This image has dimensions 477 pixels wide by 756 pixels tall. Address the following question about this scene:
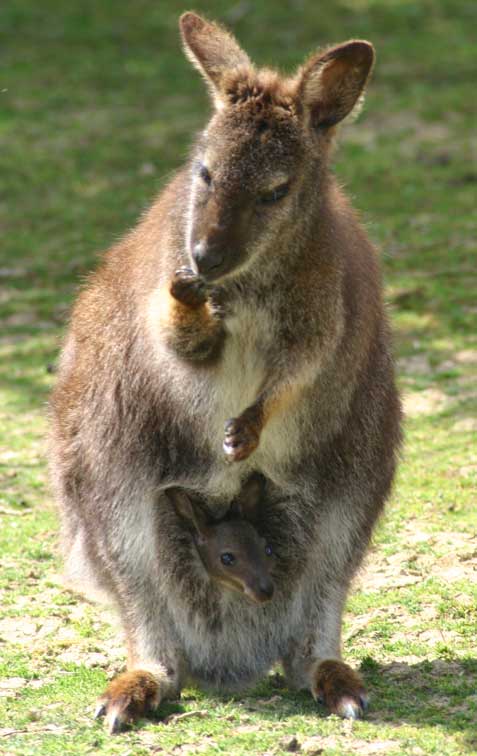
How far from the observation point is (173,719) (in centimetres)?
413

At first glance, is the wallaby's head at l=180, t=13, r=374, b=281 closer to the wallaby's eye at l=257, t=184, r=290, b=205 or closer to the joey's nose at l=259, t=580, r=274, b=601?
the wallaby's eye at l=257, t=184, r=290, b=205

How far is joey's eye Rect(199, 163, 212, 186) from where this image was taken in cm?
396

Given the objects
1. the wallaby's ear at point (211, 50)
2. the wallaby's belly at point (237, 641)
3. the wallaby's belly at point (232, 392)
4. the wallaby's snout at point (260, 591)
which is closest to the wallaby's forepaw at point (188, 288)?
the wallaby's belly at point (232, 392)

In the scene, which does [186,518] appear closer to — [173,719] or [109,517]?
[109,517]

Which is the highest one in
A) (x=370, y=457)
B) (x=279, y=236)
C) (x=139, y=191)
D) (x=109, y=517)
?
(x=279, y=236)

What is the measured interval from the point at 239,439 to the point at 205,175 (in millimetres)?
743

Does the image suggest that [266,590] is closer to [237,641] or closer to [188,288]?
[237,641]

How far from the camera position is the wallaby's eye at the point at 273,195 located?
3.92m

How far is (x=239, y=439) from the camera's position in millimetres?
3934

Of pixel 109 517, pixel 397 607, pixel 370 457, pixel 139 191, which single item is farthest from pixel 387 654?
pixel 139 191

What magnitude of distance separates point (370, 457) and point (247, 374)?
22.2 inches

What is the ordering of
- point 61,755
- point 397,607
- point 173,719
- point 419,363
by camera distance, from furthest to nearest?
point 419,363
point 397,607
point 173,719
point 61,755

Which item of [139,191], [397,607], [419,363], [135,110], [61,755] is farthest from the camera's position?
[135,110]

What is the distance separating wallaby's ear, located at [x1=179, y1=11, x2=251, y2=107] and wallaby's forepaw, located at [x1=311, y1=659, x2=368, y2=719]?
170 centimetres
